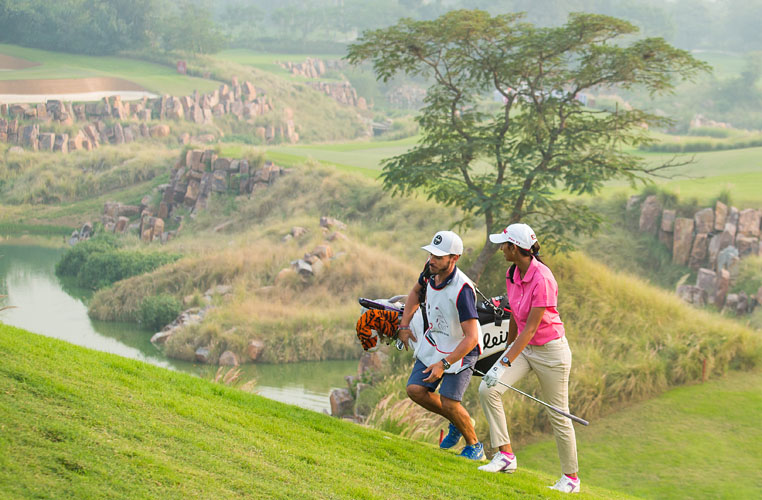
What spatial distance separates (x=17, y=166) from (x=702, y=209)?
2931cm

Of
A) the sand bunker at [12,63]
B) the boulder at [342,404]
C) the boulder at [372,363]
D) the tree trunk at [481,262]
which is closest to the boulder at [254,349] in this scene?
the boulder at [372,363]

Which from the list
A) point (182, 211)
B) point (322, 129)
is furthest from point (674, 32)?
point (182, 211)

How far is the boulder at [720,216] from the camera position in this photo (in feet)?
70.9

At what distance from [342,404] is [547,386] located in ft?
25.5

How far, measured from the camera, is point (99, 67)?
151ft

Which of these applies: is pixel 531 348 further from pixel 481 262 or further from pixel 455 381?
pixel 481 262

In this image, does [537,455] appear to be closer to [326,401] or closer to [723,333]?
[723,333]

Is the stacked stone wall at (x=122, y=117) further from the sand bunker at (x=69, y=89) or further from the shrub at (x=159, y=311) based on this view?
the shrub at (x=159, y=311)

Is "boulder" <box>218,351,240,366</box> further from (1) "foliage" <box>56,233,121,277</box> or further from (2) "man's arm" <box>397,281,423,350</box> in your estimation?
(2) "man's arm" <box>397,281,423,350</box>

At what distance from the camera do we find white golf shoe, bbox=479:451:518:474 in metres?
6.55

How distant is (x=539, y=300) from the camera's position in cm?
615

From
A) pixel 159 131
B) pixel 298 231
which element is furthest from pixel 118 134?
pixel 298 231

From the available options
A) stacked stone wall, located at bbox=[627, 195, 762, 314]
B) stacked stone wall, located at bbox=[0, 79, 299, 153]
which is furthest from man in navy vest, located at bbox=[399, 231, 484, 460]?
stacked stone wall, located at bbox=[0, 79, 299, 153]

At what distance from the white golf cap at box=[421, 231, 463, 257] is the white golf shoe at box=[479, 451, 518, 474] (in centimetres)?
180
